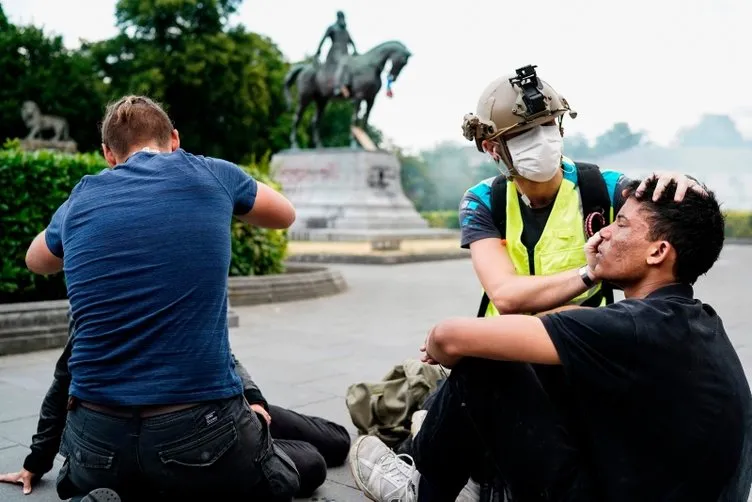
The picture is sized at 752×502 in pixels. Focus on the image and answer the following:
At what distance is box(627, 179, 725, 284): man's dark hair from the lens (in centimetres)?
206

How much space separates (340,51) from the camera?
78.3ft

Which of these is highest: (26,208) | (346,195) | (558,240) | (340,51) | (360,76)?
(340,51)

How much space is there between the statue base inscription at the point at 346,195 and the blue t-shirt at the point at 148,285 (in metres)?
18.8

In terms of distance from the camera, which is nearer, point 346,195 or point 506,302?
point 506,302

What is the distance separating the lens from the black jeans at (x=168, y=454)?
2.38m

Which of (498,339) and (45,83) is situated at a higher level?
(45,83)

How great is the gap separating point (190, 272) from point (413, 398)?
56.1 inches

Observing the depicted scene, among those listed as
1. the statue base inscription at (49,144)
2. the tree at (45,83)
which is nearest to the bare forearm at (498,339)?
the statue base inscription at (49,144)

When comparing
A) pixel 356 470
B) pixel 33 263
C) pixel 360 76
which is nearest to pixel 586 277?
pixel 356 470

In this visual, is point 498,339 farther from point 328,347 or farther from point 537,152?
point 328,347

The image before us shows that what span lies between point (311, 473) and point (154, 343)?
0.99 meters

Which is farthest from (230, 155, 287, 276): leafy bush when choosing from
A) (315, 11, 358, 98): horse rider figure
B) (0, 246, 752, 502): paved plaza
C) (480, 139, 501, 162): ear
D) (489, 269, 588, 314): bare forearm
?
(315, 11, 358, 98): horse rider figure

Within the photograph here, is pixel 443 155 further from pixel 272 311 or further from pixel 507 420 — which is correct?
pixel 507 420

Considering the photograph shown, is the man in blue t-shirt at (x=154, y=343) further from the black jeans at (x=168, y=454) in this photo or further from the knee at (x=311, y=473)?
the knee at (x=311, y=473)
